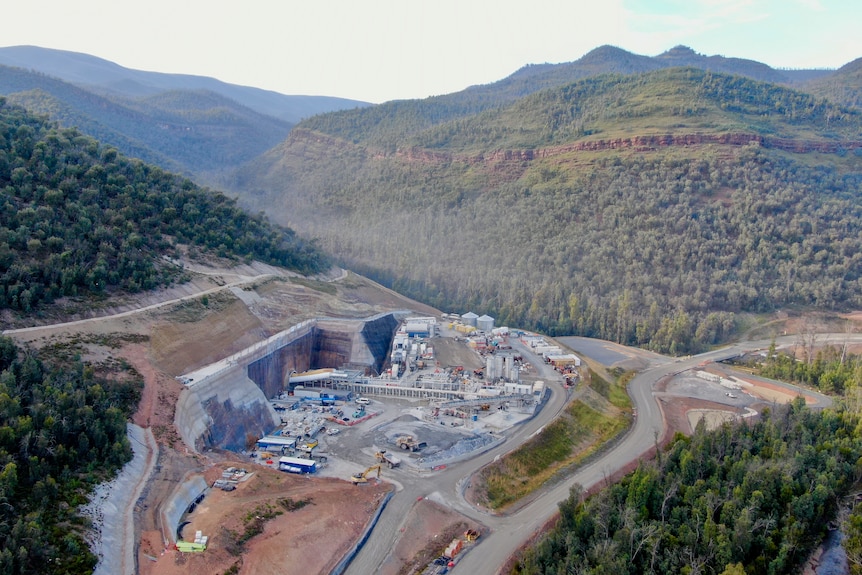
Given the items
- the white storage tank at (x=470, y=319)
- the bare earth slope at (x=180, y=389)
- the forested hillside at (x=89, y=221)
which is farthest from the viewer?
the white storage tank at (x=470, y=319)

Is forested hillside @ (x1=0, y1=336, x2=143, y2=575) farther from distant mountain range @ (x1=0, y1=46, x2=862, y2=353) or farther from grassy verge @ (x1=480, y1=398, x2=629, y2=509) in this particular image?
distant mountain range @ (x1=0, y1=46, x2=862, y2=353)

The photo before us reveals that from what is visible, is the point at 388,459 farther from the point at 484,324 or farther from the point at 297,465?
the point at 484,324

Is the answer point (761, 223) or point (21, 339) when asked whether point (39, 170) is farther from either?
point (761, 223)

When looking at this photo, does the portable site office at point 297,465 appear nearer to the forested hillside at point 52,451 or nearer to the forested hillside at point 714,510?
the forested hillside at point 52,451

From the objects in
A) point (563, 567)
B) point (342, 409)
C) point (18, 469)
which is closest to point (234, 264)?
point (342, 409)

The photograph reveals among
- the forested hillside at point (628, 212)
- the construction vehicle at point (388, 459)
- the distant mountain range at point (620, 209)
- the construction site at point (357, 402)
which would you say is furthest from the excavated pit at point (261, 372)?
the forested hillside at point (628, 212)
